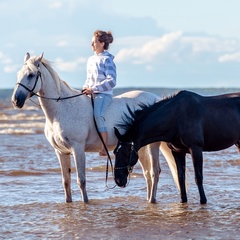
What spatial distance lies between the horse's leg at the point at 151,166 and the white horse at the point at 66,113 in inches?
0.6

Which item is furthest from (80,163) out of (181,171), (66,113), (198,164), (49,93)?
(198,164)

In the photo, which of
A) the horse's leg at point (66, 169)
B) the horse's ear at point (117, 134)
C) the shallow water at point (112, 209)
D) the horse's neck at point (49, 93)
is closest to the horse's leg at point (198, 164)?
the shallow water at point (112, 209)

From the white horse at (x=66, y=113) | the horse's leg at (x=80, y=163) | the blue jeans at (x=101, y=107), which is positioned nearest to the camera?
the white horse at (x=66, y=113)

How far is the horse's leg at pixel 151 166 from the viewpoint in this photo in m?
9.41

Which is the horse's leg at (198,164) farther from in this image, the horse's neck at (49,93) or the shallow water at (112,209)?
the horse's neck at (49,93)

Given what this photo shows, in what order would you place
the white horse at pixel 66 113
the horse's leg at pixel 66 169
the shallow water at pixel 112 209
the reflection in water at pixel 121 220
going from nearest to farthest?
the reflection in water at pixel 121 220 < the shallow water at pixel 112 209 < the white horse at pixel 66 113 < the horse's leg at pixel 66 169

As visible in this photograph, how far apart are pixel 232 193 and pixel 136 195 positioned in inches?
57.2

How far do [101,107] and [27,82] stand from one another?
1.08 metres

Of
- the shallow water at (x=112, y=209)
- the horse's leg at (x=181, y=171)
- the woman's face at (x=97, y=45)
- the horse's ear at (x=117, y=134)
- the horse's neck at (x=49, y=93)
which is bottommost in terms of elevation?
the shallow water at (x=112, y=209)

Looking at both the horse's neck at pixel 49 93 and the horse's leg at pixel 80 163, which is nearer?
the horse's leg at pixel 80 163

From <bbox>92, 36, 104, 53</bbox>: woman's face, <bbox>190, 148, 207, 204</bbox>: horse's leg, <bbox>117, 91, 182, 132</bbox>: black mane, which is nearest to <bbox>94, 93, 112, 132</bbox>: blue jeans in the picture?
<bbox>117, 91, 182, 132</bbox>: black mane

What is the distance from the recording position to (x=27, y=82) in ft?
28.5

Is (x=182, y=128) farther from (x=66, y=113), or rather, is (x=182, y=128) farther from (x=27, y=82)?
(x=27, y=82)

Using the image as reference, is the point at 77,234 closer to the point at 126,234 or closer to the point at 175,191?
the point at 126,234
